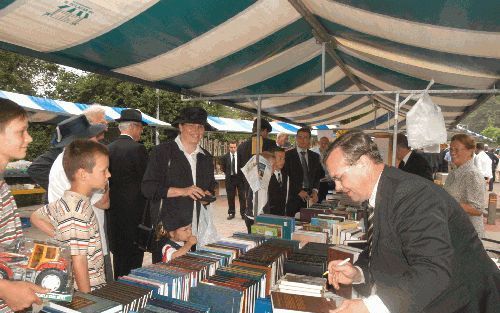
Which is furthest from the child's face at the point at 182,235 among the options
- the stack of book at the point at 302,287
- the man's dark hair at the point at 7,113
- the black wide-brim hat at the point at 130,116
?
the black wide-brim hat at the point at 130,116

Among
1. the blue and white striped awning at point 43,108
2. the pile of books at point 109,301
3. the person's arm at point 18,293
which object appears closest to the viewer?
the person's arm at point 18,293

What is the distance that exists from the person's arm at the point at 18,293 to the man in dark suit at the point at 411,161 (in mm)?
4059

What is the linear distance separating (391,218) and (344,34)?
2513 millimetres

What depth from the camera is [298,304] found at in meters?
1.54

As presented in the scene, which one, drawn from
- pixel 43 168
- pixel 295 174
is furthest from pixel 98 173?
pixel 295 174

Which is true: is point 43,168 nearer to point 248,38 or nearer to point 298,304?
point 248,38

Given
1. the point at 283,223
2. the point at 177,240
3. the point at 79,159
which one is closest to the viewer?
the point at 79,159

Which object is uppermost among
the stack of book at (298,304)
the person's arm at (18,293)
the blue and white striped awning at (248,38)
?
the blue and white striped awning at (248,38)

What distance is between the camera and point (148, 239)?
3273mm

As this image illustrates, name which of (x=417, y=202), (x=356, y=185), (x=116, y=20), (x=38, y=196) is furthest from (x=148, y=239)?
(x=38, y=196)

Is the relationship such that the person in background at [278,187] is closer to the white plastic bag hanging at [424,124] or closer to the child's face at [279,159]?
the child's face at [279,159]

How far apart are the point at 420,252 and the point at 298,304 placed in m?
0.52

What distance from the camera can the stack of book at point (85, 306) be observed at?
1.32 meters

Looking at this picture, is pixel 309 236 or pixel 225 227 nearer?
pixel 309 236
